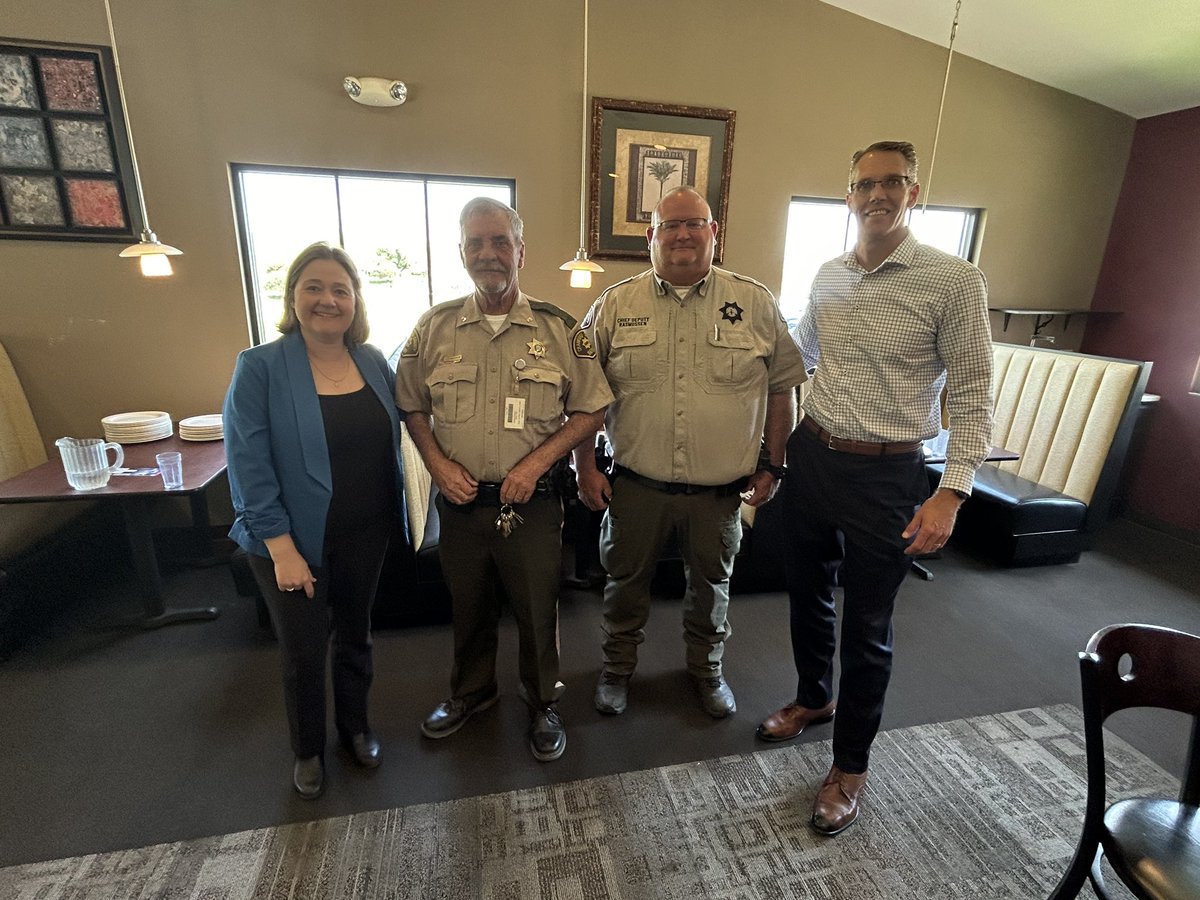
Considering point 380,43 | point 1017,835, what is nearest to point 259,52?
point 380,43

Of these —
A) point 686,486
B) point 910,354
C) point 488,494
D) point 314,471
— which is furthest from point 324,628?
point 910,354

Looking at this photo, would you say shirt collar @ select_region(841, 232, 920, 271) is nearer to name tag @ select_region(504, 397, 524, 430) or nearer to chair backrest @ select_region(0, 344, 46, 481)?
name tag @ select_region(504, 397, 524, 430)

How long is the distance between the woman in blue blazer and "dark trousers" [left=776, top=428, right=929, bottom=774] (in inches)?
47.7

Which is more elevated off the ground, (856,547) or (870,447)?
(870,447)

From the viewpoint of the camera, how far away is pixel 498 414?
171 centimetres

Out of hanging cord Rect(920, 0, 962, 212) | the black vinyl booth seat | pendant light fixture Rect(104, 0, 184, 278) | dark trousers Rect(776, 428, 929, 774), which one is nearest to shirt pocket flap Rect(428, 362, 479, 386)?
dark trousers Rect(776, 428, 929, 774)

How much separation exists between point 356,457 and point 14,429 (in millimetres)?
2717

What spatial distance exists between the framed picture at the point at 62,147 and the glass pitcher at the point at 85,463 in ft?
4.57

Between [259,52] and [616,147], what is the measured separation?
6.32ft

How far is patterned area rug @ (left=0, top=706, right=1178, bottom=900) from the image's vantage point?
1520 millimetres

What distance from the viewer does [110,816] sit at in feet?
5.64

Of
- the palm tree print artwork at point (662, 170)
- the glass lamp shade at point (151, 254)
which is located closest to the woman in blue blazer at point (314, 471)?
the glass lamp shade at point (151, 254)

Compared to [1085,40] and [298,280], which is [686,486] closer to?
[298,280]

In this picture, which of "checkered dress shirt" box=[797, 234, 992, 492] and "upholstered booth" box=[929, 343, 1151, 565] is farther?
"upholstered booth" box=[929, 343, 1151, 565]
